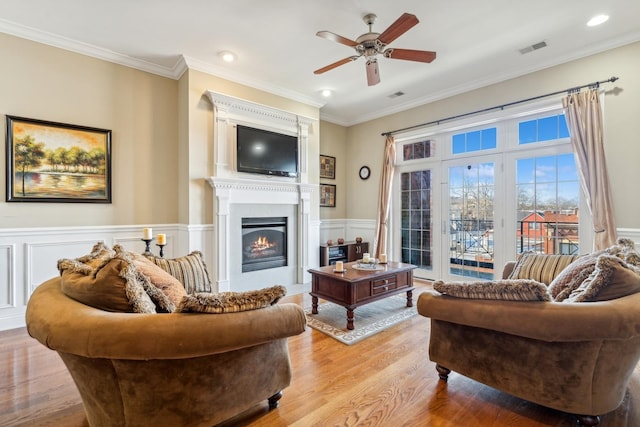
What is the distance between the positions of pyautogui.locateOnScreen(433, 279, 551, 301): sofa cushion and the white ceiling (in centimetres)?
249

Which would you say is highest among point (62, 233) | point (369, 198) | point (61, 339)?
point (369, 198)

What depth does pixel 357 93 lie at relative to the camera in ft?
15.9

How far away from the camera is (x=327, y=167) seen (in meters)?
5.99

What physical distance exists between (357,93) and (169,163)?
3017 mm

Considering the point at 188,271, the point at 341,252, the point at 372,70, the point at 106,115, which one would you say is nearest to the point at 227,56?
the point at 106,115

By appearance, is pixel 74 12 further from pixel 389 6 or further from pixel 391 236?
pixel 391 236

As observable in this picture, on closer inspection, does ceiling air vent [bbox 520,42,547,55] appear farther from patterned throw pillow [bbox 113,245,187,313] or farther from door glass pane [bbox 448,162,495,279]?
patterned throw pillow [bbox 113,245,187,313]

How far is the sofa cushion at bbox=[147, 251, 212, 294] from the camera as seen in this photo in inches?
97.3

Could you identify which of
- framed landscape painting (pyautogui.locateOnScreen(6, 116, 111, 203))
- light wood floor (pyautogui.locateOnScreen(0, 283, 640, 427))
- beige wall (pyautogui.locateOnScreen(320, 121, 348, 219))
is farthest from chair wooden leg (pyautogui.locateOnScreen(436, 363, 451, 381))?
beige wall (pyautogui.locateOnScreen(320, 121, 348, 219))

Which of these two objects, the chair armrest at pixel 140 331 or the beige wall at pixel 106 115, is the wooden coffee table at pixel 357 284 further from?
the beige wall at pixel 106 115

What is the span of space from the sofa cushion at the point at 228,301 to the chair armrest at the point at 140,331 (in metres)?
0.03

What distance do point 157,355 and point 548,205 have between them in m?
4.53

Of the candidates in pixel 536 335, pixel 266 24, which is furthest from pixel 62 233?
pixel 536 335

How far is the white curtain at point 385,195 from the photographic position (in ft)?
17.7
